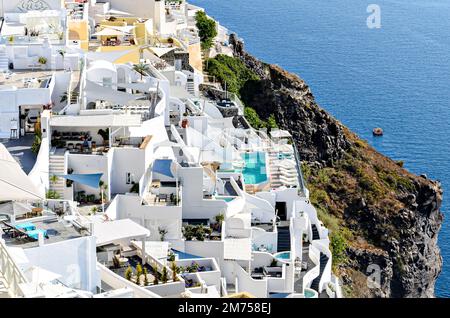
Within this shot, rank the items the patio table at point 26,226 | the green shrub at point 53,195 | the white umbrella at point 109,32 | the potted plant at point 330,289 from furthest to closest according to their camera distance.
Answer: the white umbrella at point 109,32 → the potted plant at point 330,289 → the green shrub at point 53,195 → the patio table at point 26,226

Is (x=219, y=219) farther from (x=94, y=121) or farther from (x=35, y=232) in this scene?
(x=35, y=232)

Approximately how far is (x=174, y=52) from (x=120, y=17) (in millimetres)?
4117

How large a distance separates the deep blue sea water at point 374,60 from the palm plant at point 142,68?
1807cm

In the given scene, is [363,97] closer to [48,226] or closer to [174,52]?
[174,52]

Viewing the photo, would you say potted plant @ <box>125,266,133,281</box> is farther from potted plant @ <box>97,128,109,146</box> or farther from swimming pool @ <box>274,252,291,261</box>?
potted plant @ <box>97,128,109,146</box>

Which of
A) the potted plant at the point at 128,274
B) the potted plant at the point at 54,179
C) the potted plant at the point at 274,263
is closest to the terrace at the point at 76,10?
the potted plant at the point at 54,179

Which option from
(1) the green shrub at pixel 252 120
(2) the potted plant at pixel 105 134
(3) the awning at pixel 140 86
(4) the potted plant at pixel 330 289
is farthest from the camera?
(1) the green shrub at pixel 252 120

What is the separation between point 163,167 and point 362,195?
17.4 metres

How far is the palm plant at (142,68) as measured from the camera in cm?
3237

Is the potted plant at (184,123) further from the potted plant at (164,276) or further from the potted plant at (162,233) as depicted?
the potted plant at (164,276)

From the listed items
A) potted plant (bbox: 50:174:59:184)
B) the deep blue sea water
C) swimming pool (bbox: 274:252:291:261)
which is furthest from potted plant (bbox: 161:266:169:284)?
the deep blue sea water

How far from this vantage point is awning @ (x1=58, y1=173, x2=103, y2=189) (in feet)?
76.9
